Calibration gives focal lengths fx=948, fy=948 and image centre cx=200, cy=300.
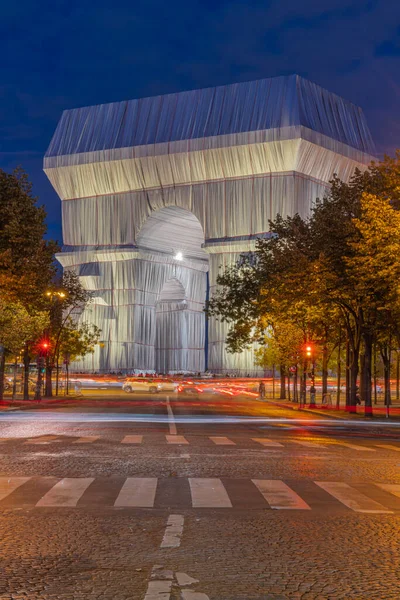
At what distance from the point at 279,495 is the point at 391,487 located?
2.10 meters

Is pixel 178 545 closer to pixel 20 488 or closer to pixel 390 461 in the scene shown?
pixel 20 488

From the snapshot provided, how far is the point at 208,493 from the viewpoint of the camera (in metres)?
12.0

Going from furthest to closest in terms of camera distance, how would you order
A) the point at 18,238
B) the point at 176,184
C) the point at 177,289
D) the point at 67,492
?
the point at 177,289 → the point at 176,184 → the point at 18,238 → the point at 67,492

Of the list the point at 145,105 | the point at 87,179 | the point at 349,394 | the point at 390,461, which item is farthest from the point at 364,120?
the point at 390,461

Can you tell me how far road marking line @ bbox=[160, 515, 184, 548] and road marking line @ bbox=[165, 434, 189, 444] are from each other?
1077 cm

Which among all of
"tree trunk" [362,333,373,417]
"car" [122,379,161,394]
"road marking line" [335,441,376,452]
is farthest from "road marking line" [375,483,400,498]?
"car" [122,379,161,394]

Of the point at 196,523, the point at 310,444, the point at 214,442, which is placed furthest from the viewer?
the point at 310,444

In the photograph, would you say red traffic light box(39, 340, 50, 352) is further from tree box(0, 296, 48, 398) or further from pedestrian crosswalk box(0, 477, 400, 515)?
pedestrian crosswalk box(0, 477, 400, 515)

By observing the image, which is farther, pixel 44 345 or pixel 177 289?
pixel 177 289

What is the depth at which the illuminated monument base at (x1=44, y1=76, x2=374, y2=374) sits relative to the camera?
96.7 metres

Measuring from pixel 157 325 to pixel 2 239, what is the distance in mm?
77910

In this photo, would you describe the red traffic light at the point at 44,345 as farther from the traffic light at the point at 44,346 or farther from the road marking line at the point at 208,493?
the road marking line at the point at 208,493

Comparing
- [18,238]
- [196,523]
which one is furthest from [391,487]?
[18,238]

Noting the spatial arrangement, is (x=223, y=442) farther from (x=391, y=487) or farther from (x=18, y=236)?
(x=18, y=236)
